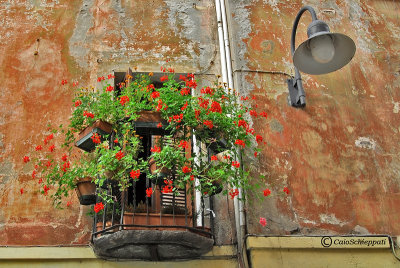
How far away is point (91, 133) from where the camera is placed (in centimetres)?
536

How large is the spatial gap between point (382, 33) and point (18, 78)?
5.54m

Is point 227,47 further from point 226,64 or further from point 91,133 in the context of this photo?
point 91,133

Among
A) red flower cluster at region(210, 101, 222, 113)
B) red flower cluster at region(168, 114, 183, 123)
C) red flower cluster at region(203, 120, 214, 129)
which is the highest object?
red flower cluster at region(210, 101, 222, 113)

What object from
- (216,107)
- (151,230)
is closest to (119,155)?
(151,230)

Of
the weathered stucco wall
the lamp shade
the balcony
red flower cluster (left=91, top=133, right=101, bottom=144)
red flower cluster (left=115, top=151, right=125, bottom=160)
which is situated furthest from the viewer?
the weathered stucco wall

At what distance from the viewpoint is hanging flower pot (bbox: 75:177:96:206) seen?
5316mm

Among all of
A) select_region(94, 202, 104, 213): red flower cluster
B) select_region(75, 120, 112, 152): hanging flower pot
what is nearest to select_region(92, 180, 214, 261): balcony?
select_region(94, 202, 104, 213): red flower cluster

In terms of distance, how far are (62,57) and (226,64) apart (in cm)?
233

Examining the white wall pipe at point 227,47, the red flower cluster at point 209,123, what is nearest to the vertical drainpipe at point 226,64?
the white wall pipe at point 227,47

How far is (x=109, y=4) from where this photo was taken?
753 cm

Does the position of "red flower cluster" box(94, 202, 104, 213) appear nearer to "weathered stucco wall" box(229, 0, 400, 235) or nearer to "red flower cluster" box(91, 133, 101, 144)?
"red flower cluster" box(91, 133, 101, 144)

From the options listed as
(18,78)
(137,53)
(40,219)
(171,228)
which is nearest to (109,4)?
(137,53)

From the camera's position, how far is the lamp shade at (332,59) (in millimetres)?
5418

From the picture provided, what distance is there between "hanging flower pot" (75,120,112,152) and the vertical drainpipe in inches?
65.9
